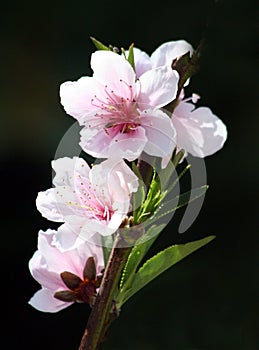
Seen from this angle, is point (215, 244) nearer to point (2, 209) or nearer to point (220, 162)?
point (220, 162)

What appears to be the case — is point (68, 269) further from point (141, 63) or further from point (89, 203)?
point (141, 63)

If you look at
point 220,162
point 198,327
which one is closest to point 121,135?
point 198,327

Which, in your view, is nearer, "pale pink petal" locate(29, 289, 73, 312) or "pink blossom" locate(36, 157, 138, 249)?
"pink blossom" locate(36, 157, 138, 249)

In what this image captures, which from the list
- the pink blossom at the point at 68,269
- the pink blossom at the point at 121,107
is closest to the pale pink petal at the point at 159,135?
the pink blossom at the point at 121,107

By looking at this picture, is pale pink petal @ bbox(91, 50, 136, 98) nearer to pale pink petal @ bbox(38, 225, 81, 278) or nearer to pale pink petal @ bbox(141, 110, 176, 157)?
pale pink petal @ bbox(141, 110, 176, 157)

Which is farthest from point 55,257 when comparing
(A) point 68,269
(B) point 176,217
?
(B) point 176,217

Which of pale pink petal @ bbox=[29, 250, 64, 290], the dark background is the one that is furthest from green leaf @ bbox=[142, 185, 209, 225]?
the dark background

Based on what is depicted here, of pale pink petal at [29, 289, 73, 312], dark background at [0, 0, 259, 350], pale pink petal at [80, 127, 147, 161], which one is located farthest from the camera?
dark background at [0, 0, 259, 350]
